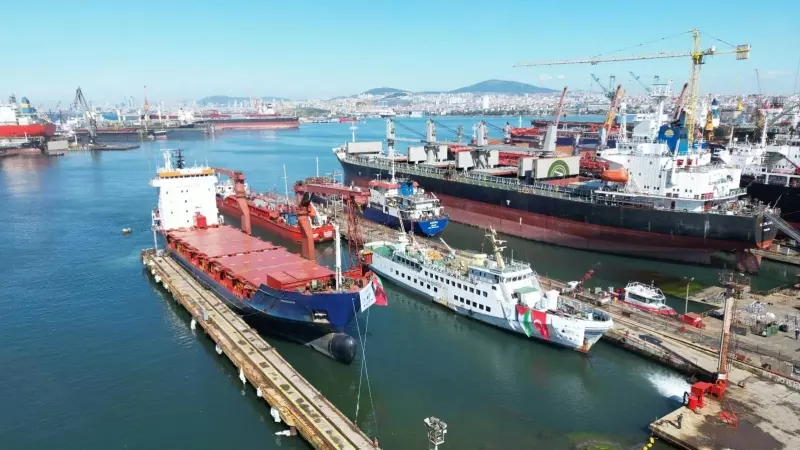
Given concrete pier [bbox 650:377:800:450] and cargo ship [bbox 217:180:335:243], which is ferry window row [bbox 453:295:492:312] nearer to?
concrete pier [bbox 650:377:800:450]

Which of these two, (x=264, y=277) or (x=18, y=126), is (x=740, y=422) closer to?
(x=264, y=277)

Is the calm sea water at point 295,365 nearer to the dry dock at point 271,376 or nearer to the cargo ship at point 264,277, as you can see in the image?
the dry dock at point 271,376

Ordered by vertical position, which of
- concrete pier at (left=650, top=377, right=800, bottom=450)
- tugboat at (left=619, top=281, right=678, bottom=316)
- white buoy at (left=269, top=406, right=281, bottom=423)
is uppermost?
tugboat at (left=619, top=281, right=678, bottom=316)

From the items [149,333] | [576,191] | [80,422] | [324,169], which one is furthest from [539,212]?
[324,169]

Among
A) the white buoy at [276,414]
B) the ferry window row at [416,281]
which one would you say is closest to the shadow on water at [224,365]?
the white buoy at [276,414]

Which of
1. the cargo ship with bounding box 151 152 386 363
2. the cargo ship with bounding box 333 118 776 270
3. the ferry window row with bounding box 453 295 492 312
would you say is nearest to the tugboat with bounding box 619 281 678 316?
the ferry window row with bounding box 453 295 492 312

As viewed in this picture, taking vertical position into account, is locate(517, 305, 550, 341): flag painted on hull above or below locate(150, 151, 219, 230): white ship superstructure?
below

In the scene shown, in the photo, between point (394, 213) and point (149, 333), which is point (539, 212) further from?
point (149, 333)

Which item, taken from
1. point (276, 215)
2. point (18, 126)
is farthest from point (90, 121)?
point (276, 215)
